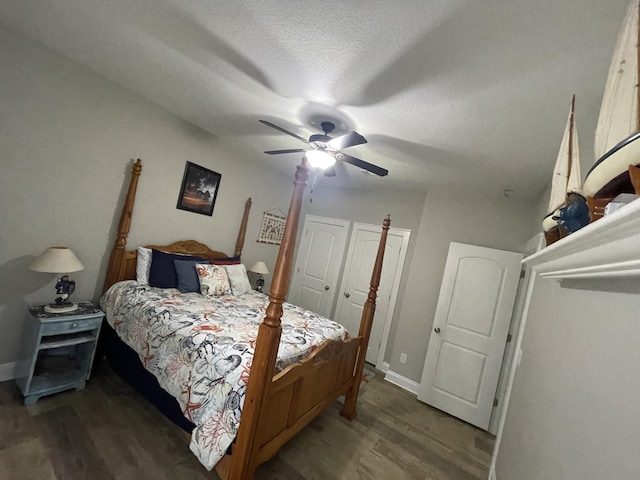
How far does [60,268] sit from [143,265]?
708 mm

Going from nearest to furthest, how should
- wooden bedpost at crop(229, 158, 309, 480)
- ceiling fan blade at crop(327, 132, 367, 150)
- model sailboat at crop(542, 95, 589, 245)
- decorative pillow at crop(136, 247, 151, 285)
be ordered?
model sailboat at crop(542, 95, 589, 245) < wooden bedpost at crop(229, 158, 309, 480) < ceiling fan blade at crop(327, 132, 367, 150) < decorative pillow at crop(136, 247, 151, 285)

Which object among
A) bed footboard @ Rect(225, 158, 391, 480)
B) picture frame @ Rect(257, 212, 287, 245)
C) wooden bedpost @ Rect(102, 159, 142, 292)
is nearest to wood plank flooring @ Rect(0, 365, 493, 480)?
bed footboard @ Rect(225, 158, 391, 480)

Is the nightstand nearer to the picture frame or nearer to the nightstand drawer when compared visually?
the nightstand drawer

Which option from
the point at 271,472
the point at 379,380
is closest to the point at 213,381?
the point at 271,472

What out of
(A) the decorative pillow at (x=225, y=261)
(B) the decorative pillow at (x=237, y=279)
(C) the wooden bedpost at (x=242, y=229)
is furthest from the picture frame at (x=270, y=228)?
(B) the decorative pillow at (x=237, y=279)

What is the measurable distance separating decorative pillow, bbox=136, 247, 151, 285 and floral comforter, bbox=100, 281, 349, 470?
95mm

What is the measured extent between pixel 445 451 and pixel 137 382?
2.67m

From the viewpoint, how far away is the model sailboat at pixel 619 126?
0.50m

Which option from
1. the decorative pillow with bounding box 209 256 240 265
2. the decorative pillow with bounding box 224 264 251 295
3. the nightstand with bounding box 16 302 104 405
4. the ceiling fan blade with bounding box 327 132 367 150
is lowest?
the nightstand with bounding box 16 302 104 405

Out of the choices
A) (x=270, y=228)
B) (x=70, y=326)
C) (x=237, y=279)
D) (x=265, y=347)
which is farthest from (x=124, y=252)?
(x=265, y=347)

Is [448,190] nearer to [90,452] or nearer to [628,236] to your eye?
[628,236]

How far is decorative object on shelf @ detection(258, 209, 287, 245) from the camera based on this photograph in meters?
4.07

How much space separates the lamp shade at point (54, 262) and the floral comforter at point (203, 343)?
476 mm

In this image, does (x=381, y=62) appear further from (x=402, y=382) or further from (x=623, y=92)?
(x=402, y=382)
